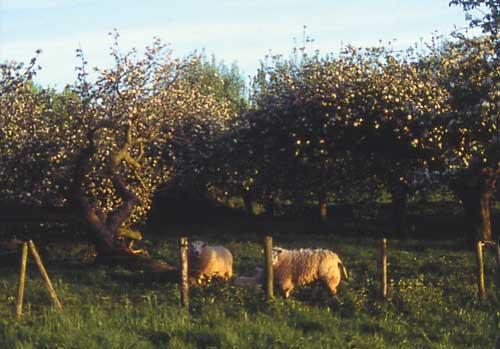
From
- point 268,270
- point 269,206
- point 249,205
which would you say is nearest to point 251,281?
point 268,270

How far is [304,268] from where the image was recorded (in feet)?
67.0

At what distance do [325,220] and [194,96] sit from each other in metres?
9.59

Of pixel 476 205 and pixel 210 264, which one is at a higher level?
pixel 476 205

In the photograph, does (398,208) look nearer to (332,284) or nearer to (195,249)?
(195,249)

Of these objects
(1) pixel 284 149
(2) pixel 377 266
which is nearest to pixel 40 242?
(1) pixel 284 149

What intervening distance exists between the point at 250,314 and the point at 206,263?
5.06 metres

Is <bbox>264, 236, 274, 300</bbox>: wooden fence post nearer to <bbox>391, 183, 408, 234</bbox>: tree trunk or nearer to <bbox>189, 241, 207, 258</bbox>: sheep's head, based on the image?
<bbox>189, 241, 207, 258</bbox>: sheep's head

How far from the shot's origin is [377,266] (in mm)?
27203

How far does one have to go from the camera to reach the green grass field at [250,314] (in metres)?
15.3

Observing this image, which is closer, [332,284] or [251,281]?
[332,284]

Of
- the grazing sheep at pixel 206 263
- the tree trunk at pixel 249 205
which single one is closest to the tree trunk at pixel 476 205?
the grazing sheep at pixel 206 263

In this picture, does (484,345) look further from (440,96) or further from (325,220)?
(325,220)

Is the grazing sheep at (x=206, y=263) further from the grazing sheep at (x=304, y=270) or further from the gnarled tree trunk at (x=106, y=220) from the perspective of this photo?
the gnarled tree trunk at (x=106, y=220)

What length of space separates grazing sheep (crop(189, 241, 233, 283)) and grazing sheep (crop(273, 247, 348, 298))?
2494mm
